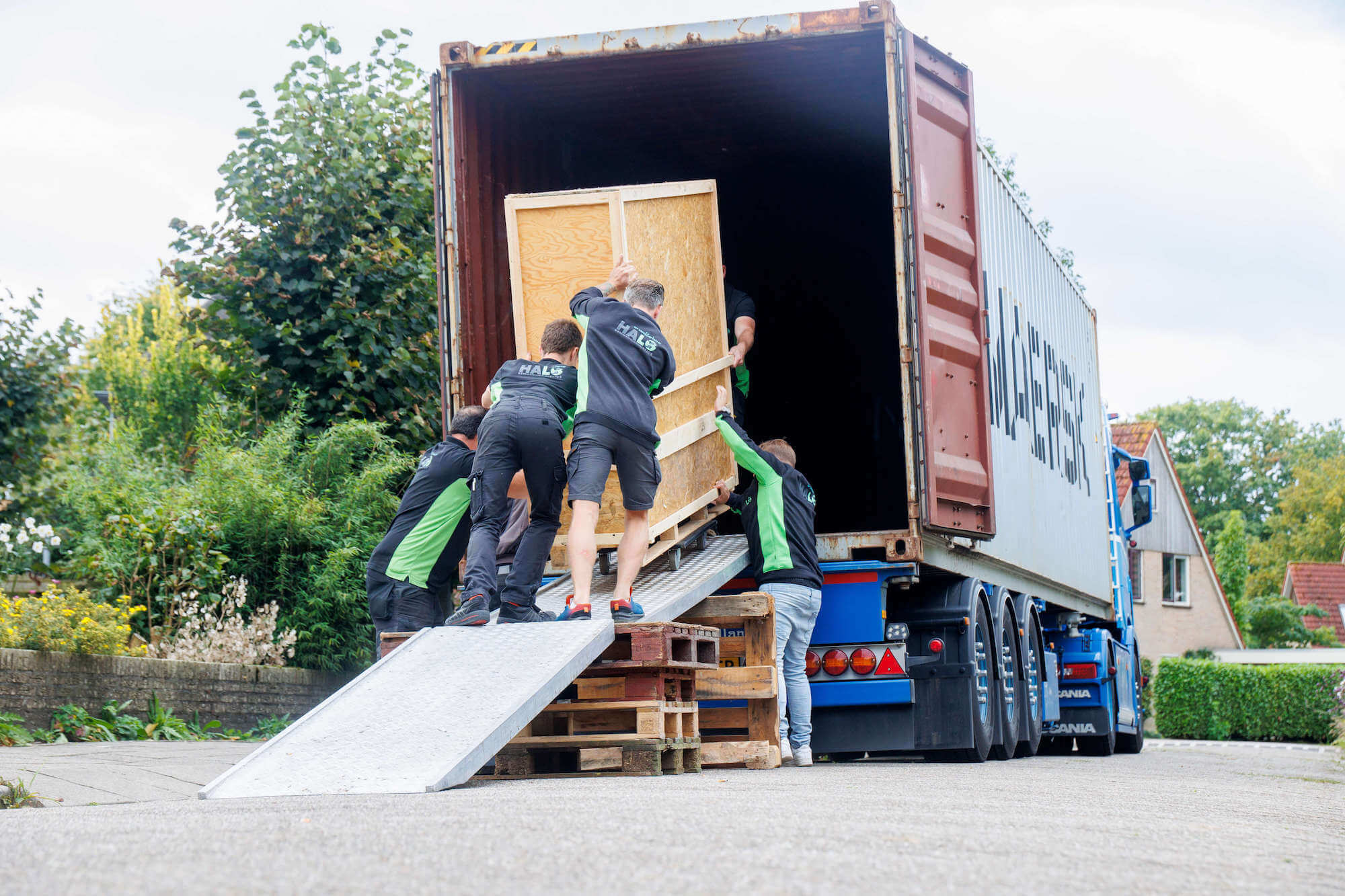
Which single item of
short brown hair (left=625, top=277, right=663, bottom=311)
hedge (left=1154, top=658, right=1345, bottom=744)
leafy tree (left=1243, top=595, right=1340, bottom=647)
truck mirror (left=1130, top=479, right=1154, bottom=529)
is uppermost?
short brown hair (left=625, top=277, right=663, bottom=311)

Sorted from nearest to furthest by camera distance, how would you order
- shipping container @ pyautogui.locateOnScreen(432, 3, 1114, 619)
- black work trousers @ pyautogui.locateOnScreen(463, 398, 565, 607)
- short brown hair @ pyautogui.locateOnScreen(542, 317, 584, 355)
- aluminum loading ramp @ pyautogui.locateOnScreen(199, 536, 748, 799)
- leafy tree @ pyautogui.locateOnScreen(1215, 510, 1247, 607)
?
aluminum loading ramp @ pyautogui.locateOnScreen(199, 536, 748, 799)
black work trousers @ pyautogui.locateOnScreen(463, 398, 565, 607)
short brown hair @ pyautogui.locateOnScreen(542, 317, 584, 355)
shipping container @ pyautogui.locateOnScreen(432, 3, 1114, 619)
leafy tree @ pyautogui.locateOnScreen(1215, 510, 1247, 607)

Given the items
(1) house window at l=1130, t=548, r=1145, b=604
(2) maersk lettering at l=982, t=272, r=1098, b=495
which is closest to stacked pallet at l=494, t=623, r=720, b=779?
(2) maersk lettering at l=982, t=272, r=1098, b=495

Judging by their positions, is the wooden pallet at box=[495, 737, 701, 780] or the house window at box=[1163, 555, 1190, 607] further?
→ the house window at box=[1163, 555, 1190, 607]

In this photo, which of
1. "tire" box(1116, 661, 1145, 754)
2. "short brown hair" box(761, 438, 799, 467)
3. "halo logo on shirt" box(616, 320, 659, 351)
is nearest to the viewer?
"halo logo on shirt" box(616, 320, 659, 351)

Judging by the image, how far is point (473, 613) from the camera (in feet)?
20.3

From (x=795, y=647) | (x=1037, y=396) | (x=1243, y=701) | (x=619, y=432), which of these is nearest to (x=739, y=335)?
(x=795, y=647)

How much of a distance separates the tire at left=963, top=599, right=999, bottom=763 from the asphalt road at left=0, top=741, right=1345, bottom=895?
2.35 meters

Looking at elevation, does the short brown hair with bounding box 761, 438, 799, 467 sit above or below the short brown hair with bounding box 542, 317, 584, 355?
below

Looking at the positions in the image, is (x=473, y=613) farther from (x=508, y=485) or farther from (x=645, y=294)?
(x=645, y=294)

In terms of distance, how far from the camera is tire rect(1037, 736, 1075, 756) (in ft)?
45.3

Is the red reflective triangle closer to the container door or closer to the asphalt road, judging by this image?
the container door

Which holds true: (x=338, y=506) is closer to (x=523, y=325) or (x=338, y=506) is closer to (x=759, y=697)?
(x=523, y=325)

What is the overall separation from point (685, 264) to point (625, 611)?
2314 millimetres

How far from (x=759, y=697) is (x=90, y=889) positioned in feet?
14.3
